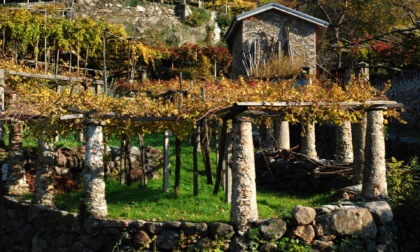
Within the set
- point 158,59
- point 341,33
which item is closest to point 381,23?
point 341,33

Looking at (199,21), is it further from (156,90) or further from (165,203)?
(165,203)

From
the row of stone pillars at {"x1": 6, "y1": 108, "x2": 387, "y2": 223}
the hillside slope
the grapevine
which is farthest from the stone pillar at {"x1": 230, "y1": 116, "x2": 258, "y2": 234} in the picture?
the hillside slope

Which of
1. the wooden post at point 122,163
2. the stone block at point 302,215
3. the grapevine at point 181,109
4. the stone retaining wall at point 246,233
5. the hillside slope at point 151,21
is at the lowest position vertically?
the stone retaining wall at point 246,233

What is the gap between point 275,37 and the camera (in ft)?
74.0

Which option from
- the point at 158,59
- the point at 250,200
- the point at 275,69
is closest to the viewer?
the point at 250,200

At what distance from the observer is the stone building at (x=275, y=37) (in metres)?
22.3

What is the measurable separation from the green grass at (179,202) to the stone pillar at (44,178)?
1.32 feet

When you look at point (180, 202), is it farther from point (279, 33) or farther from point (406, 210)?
point (279, 33)

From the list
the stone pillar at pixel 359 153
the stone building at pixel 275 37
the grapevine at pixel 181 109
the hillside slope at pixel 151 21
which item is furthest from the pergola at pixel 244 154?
the hillside slope at pixel 151 21

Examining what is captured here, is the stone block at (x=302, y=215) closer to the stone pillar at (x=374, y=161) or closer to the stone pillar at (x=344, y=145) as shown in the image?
the stone pillar at (x=374, y=161)

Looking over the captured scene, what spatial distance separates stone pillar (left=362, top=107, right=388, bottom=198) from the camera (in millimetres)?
10578

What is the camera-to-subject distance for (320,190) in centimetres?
1377

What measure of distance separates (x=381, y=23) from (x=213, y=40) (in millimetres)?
13555

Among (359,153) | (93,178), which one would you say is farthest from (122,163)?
(359,153)
